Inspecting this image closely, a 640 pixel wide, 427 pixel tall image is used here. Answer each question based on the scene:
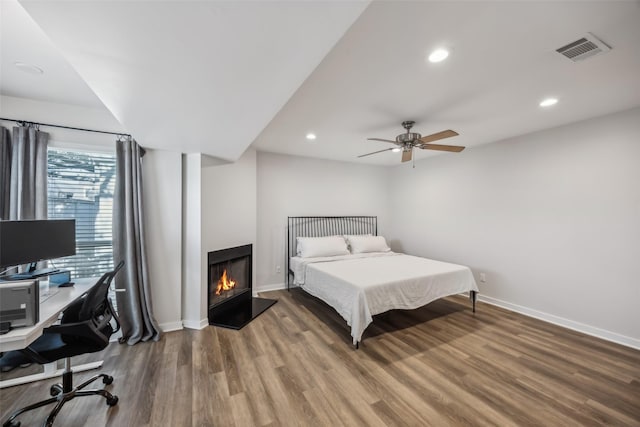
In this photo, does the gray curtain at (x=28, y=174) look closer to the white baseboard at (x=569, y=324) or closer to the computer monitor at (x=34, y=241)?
the computer monitor at (x=34, y=241)

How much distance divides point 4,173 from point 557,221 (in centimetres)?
603

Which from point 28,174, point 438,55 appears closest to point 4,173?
point 28,174

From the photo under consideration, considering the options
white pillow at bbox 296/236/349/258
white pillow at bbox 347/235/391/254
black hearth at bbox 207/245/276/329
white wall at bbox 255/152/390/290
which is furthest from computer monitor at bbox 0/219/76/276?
white pillow at bbox 347/235/391/254

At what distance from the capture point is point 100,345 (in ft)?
5.72

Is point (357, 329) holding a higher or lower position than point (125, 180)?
lower

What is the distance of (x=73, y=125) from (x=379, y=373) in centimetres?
390

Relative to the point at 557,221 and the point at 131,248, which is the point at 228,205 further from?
the point at 557,221

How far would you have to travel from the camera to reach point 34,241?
1.98 meters

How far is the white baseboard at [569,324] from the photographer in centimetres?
262

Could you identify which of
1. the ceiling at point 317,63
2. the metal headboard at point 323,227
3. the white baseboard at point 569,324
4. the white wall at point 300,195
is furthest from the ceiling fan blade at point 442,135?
the white baseboard at point 569,324

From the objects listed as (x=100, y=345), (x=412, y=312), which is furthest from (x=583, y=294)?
(x=100, y=345)

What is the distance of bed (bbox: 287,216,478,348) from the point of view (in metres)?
2.68

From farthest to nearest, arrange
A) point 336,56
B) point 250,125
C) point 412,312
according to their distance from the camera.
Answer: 1. point 412,312
2. point 250,125
3. point 336,56

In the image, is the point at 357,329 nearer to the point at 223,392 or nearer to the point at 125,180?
the point at 223,392
